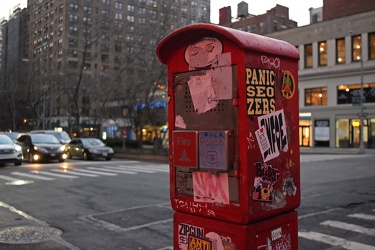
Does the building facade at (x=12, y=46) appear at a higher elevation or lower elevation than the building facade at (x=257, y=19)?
lower

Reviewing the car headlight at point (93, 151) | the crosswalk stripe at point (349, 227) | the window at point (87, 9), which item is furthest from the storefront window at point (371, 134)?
the crosswalk stripe at point (349, 227)

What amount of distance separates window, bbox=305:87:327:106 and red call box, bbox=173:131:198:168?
1664 inches

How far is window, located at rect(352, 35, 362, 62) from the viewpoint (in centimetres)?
3991

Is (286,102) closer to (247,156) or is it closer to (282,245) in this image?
(247,156)

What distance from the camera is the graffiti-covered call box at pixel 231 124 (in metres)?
2.90

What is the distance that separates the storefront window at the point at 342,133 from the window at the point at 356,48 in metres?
6.32

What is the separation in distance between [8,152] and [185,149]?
18.3 metres

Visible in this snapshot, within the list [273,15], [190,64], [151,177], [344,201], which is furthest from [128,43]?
[273,15]

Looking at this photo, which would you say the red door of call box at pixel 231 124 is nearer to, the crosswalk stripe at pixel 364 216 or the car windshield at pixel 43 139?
the crosswalk stripe at pixel 364 216

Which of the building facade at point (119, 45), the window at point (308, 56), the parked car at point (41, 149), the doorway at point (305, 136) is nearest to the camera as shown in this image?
the parked car at point (41, 149)

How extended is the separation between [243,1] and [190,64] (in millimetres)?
87010

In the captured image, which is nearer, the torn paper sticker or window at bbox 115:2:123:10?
the torn paper sticker

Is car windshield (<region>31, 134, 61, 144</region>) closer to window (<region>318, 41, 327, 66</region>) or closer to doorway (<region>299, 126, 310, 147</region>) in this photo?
doorway (<region>299, 126, 310, 147</region>)

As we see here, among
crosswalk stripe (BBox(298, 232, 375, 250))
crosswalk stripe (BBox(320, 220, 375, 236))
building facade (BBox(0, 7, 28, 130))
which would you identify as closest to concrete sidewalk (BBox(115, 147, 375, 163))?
crosswalk stripe (BBox(320, 220, 375, 236))
